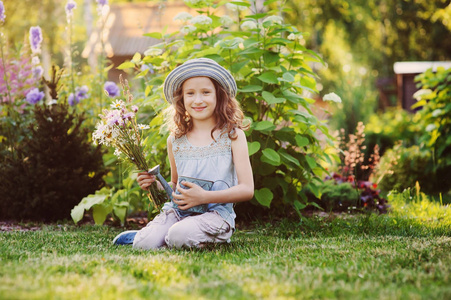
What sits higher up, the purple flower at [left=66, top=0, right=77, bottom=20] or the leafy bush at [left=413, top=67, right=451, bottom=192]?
the purple flower at [left=66, top=0, right=77, bottom=20]

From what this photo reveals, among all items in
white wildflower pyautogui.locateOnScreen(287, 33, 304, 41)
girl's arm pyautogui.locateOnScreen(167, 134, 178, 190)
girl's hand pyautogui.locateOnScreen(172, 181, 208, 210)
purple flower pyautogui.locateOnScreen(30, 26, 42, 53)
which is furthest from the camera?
purple flower pyautogui.locateOnScreen(30, 26, 42, 53)

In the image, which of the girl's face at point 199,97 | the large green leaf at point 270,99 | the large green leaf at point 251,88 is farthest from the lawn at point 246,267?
the large green leaf at point 251,88

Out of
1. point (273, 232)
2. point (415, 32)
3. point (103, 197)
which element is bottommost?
point (273, 232)

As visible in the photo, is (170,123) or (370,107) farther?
(370,107)

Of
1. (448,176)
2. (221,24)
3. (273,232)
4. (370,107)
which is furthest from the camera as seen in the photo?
(370,107)

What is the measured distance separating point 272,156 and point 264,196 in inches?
15.1

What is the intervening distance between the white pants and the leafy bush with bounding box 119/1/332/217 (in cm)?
79

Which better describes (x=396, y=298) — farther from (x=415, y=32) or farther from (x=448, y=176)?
(x=415, y=32)

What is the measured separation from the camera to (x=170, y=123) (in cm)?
359

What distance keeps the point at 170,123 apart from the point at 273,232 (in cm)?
121

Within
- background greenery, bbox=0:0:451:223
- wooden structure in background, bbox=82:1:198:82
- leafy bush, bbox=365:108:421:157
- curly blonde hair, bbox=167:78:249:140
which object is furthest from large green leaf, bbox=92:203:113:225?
wooden structure in background, bbox=82:1:198:82

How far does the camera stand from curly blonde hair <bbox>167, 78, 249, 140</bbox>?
11.1ft

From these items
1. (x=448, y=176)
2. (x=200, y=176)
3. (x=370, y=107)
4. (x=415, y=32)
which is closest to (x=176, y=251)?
(x=200, y=176)

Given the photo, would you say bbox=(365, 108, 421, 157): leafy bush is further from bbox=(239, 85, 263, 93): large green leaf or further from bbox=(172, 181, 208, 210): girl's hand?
bbox=(172, 181, 208, 210): girl's hand
